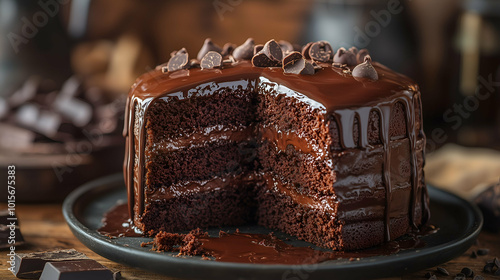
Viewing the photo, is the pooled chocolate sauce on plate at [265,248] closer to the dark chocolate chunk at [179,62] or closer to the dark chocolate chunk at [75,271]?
the dark chocolate chunk at [75,271]

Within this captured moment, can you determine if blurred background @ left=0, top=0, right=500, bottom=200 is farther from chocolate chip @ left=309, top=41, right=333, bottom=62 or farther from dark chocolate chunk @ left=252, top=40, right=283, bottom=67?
chocolate chip @ left=309, top=41, right=333, bottom=62

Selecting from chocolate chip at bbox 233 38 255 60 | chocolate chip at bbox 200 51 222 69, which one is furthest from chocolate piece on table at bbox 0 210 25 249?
chocolate chip at bbox 233 38 255 60

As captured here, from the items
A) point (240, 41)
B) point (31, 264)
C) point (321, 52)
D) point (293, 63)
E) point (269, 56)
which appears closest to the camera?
point (31, 264)

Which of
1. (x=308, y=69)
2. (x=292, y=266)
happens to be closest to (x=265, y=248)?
(x=292, y=266)

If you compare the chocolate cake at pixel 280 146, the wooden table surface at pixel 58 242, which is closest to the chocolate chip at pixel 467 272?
the wooden table surface at pixel 58 242

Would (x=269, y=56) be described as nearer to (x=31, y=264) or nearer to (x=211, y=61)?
(x=211, y=61)
